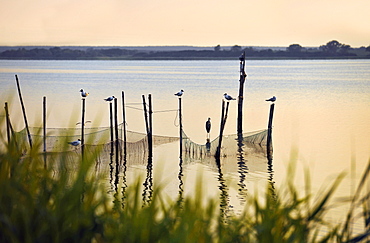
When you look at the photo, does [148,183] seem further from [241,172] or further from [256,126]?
[256,126]

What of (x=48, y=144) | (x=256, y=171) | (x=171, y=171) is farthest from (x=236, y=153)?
(x=48, y=144)

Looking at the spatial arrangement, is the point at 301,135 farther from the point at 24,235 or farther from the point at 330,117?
the point at 24,235

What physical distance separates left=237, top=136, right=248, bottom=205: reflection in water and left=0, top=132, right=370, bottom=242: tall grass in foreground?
352 inches

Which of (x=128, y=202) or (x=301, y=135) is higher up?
(x=128, y=202)

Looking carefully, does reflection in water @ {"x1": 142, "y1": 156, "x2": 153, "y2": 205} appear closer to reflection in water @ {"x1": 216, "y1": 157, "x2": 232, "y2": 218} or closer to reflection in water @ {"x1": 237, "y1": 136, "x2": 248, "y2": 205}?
reflection in water @ {"x1": 216, "y1": 157, "x2": 232, "y2": 218}

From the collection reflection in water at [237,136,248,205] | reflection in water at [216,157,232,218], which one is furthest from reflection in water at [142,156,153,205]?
reflection in water at [237,136,248,205]

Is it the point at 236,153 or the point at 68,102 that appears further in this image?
the point at 68,102

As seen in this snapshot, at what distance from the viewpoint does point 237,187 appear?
1410 cm

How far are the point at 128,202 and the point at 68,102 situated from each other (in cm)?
3671

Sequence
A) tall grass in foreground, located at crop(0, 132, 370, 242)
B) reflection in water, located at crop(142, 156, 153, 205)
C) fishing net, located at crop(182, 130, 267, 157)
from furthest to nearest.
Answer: fishing net, located at crop(182, 130, 267, 157) → reflection in water, located at crop(142, 156, 153, 205) → tall grass in foreground, located at crop(0, 132, 370, 242)

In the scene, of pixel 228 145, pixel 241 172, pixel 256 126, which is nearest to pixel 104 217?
pixel 241 172

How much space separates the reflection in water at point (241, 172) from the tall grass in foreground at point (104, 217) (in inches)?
352

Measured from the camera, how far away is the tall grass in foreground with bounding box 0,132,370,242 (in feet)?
11.0

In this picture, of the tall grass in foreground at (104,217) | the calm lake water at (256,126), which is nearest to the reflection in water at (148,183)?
the calm lake water at (256,126)
